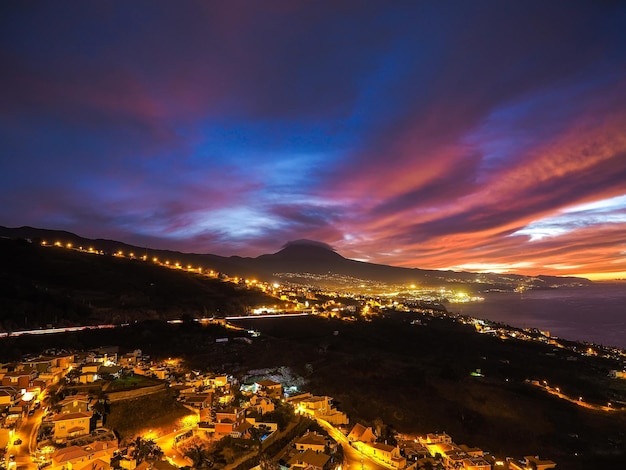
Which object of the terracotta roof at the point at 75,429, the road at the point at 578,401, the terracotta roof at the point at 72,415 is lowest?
the road at the point at 578,401

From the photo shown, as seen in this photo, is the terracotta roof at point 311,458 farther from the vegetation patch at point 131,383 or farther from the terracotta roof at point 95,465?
the vegetation patch at point 131,383

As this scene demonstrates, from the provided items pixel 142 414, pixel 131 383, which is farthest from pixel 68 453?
pixel 131 383

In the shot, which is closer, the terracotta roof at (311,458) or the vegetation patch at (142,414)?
the terracotta roof at (311,458)

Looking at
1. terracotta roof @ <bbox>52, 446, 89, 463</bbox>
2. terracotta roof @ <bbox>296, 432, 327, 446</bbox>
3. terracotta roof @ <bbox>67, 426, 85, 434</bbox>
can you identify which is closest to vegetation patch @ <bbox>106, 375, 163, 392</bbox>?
terracotta roof @ <bbox>67, 426, 85, 434</bbox>

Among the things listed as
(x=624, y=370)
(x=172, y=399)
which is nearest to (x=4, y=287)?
(x=172, y=399)

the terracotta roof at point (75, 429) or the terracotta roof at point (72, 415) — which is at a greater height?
the terracotta roof at point (72, 415)

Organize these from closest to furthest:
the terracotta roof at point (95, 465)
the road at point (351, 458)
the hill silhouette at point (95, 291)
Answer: the terracotta roof at point (95, 465) → the road at point (351, 458) → the hill silhouette at point (95, 291)

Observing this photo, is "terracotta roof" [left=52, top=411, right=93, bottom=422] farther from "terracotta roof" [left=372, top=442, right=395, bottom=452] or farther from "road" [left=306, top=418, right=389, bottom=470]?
"terracotta roof" [left=372, top=442, right=395, bottom=452]

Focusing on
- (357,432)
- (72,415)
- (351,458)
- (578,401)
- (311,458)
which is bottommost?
(578,401)


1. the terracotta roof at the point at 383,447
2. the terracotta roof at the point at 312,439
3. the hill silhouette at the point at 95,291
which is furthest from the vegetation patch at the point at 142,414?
the hill silhouette at the point at 95,291

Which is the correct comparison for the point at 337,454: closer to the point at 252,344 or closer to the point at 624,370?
the point at 252,344

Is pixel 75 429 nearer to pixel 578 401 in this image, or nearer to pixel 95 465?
pixel 95 465
